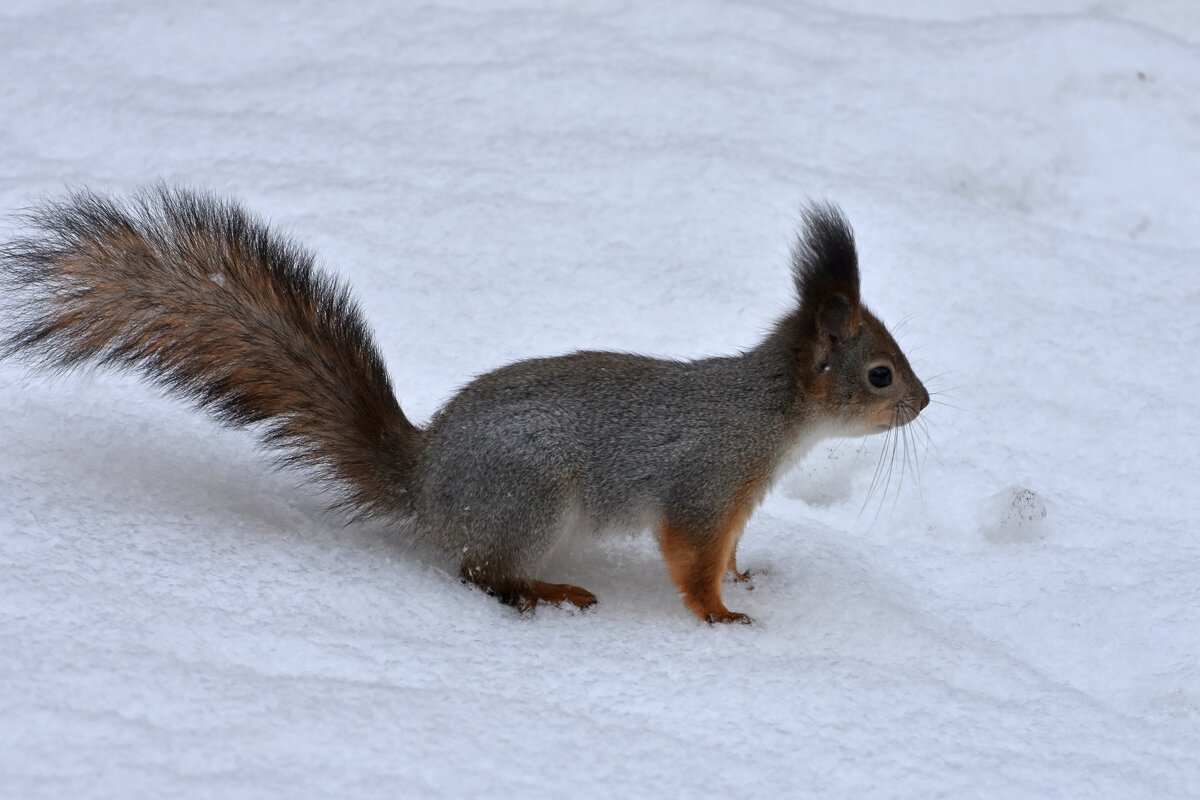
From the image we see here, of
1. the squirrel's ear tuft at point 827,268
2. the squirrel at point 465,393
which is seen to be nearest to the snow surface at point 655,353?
the squirrel at point 465,393

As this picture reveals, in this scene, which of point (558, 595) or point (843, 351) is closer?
point (558, 595)

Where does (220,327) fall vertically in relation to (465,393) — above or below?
above

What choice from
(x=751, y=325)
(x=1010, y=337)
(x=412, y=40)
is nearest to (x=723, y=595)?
(x=751, y=325)

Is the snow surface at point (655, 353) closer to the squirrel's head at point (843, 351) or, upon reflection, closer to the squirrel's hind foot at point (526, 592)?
the squirrel's hind foot at point (526, 592)

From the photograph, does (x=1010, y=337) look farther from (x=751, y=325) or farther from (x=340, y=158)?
(x=340, y=158)

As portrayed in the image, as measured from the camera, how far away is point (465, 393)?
2768 millimetres

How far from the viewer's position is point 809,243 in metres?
2.73

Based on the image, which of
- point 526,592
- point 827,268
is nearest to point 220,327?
point 526,592

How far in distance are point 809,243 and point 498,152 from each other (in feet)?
7.06

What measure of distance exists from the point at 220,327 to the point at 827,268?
4.59 feet

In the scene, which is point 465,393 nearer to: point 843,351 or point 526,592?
point 526,592

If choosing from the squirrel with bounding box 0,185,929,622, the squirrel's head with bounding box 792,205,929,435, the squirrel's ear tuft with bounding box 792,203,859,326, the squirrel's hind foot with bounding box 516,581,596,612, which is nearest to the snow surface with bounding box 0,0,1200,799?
the squirrel's hind foot with bounding box 516,581,596,612

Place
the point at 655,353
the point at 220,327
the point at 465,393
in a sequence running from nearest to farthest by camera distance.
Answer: the point at 220,327 < the point at 465,393 < the point at 655,353

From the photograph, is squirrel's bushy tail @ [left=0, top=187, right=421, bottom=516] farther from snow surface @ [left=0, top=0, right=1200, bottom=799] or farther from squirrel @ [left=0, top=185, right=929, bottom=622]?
snow surface @ [left=0, top=0, right=1200, bottom=799]
